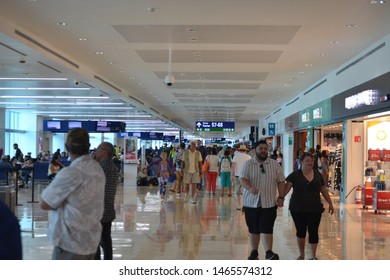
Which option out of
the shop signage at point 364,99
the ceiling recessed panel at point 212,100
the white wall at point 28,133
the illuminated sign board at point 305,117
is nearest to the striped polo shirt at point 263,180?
the shop signage at point 364,99

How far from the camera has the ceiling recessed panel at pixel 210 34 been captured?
10.4 meters

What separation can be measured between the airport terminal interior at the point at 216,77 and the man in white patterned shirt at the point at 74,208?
3.47 metres

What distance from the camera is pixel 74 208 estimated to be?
11.2ft

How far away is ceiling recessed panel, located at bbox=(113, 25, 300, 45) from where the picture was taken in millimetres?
10367

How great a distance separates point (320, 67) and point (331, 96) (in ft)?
3.26

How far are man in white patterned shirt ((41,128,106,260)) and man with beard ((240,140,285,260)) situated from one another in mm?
3145

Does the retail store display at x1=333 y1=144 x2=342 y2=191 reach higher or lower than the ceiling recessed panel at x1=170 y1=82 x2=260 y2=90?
lower

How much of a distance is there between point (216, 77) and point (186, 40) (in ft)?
18.5

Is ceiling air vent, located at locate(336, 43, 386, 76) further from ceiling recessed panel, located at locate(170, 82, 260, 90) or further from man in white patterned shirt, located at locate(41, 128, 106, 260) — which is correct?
man in white patterned shirt, located at locate(41, 128, 106, 260)

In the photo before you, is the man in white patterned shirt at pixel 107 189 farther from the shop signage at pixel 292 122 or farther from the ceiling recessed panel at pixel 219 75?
the shop signage at pixel 292 122

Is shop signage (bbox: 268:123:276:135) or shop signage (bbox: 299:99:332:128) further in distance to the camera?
shop signage (bbox: 268:123:276:135)

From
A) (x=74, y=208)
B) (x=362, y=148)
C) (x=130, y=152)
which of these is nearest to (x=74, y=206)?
(x=74, y=208)

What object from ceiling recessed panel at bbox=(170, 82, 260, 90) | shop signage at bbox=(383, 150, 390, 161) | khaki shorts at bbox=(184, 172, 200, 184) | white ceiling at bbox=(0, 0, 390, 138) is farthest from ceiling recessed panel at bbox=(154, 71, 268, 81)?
shop signage at bbox=(383, 150, 390, 161)

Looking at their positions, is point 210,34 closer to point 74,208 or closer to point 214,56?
point 214,56
